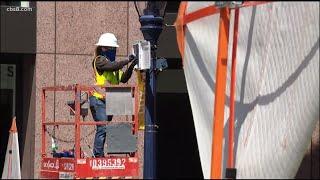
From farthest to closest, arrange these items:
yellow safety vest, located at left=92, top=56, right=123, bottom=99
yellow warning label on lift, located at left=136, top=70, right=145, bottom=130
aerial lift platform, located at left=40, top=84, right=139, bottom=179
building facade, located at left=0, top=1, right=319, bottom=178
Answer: building facade, located at left=0, top=1, right=319, bottom=178 < yellow safety vest, located at left=92, top=56, right=123, bottom=99 < yellow warning label on lift, located at left=136, top=70, right=145, bottom=130 < aerial lift platform, located at left=40, top=84, right=139, bottom=179

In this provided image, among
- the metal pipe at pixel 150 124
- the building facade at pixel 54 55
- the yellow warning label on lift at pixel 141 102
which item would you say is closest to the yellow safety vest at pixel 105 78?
the yellow warning label on lift at pixel 141 102

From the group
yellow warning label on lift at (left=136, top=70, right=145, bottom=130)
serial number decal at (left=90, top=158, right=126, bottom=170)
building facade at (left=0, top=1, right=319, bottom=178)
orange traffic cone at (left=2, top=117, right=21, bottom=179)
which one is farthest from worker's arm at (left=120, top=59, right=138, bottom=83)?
building facade at (left=0, top=1, right=319, bottom=178)

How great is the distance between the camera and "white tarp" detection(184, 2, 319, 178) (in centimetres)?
756

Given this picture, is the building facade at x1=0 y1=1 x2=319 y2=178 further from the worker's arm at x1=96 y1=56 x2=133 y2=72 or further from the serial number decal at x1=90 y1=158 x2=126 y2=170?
the serial number decal at x1=90 y1=158 x2=126 y2=170

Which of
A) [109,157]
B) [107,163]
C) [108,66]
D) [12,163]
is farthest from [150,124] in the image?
[12,163]

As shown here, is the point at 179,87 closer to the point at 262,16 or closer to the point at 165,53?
the point at 165,53

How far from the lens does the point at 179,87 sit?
48.9 feet

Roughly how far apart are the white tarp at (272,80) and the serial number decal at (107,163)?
1.73 m

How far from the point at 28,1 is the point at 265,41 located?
24.4 feet

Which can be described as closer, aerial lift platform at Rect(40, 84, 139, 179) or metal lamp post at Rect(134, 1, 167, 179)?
aerial lift platform at Rect(40, 84, 139, 179)

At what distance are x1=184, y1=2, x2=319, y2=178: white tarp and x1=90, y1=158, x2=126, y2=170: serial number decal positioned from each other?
1.73 m

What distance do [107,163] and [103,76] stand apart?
1569 mm

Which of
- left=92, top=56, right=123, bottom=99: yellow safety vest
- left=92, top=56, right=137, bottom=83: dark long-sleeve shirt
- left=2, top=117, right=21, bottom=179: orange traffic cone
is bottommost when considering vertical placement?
left=2, top=117, right=21, bottom=179: orange traffic cone

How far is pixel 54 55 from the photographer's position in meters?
14.2
